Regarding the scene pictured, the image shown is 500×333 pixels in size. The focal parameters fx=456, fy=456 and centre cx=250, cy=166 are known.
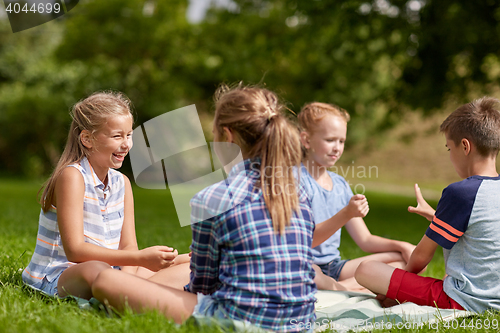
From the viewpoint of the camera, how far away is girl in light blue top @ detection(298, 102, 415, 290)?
3.20 meters

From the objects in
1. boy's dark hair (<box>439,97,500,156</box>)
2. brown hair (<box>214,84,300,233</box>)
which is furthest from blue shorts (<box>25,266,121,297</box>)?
boy's dark hair (<box>439,97,500,156</box>)

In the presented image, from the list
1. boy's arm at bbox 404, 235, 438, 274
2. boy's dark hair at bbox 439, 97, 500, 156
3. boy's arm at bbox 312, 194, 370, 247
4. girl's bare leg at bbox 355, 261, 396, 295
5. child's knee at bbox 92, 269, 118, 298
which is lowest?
girl's bare leg at bbox 355, 261, 396, 295

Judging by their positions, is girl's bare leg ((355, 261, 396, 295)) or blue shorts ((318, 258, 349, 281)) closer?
girl's bare leg ((355, 261, 396, 295))

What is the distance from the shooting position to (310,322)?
205cm

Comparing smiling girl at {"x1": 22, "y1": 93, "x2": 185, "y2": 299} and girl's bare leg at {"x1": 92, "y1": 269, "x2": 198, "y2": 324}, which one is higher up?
smiling girl at {"x1": 22, "y1": 93, "x2": 185, "y2": 299}

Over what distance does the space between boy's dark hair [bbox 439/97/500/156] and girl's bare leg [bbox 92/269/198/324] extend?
1.73 metres

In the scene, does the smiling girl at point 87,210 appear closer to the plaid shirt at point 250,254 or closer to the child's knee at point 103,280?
the child's knee at point 103,280

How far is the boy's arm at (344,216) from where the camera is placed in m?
2.26

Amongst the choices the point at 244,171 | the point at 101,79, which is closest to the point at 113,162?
the point at 244,171

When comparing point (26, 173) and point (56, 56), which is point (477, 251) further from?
point (26, 173)

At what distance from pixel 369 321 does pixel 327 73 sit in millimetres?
10842

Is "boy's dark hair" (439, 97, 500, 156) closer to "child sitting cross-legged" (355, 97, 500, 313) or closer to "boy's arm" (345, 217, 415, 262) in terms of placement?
"child sitting cross-legged" (355, 97, 500, 313)

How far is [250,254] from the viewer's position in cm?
186

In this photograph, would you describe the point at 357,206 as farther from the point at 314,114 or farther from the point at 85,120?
the point at 85,120
